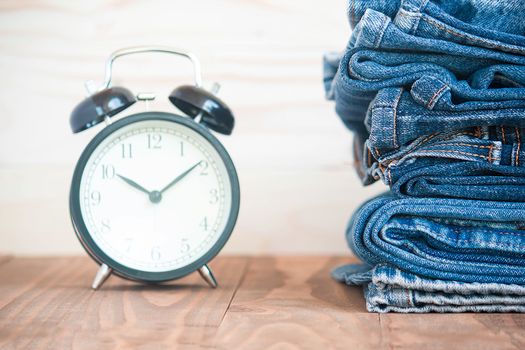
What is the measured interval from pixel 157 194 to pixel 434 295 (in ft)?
1.33

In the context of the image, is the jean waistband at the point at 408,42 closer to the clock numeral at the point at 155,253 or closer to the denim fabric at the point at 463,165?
the denim fabric at the point at 463,165

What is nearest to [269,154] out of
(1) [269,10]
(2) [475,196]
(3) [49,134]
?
(1) [269,10]

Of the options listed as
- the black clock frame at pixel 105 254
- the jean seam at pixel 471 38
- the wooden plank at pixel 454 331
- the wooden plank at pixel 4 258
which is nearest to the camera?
the wooden plank at pixel 454 331

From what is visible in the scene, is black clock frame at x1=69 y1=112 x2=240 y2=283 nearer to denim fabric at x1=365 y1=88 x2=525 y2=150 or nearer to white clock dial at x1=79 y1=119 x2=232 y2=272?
white clock dial at x1=79 y1=119 x2=232 y2=272

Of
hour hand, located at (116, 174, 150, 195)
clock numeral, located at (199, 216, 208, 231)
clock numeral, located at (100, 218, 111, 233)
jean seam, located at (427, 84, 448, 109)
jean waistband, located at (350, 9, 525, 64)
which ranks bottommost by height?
clock numeral, located at (199, 216, 208, 231)

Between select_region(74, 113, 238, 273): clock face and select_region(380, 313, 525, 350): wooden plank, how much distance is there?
0.30 meters

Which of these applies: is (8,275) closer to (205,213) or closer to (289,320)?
(205,213)

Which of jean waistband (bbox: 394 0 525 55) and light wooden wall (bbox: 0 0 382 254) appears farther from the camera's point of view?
light wooden wall (bbox: 0 0 382 254)

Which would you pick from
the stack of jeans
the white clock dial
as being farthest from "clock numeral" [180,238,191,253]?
the stack of jeans

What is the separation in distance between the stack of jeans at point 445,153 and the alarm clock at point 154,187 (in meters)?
0.25

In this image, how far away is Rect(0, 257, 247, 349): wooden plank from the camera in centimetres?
93

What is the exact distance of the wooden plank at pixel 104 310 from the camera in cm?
93

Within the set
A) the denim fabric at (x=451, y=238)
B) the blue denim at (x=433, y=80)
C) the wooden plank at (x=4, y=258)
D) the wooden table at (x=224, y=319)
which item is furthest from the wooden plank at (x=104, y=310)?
the blue denim at (x=433, y=80)

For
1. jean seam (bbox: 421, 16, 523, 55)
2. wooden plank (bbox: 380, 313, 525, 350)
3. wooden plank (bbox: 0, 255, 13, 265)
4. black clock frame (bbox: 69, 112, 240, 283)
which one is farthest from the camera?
wooden plank (bbox: 0, 255, 13, 265)
